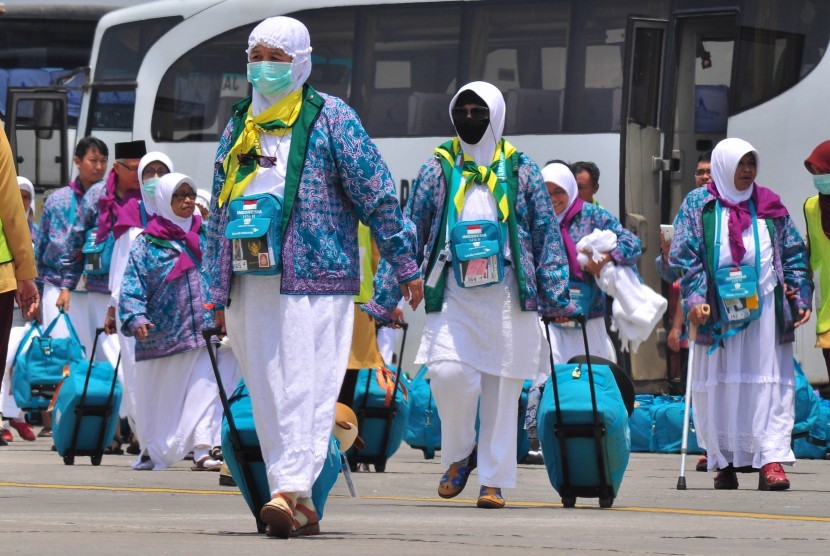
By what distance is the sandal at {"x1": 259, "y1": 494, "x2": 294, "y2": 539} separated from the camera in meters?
6.93

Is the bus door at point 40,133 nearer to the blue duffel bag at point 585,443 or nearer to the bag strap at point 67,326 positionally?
the bag strap at point 67,326

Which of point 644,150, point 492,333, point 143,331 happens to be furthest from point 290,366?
point 644,150

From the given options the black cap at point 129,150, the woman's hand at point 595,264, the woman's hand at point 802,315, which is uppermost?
the black cap at point 129,150

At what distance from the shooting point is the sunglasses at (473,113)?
9.54 metres

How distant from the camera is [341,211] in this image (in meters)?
7.45

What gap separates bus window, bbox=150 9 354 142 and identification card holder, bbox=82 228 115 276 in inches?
272

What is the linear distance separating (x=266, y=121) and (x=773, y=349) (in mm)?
4540

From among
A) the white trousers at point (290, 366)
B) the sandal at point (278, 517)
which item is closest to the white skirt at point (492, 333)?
the white trousers at point (290, 366)

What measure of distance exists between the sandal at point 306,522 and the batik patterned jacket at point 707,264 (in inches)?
167

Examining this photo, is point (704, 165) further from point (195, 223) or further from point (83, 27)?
point (83, 27)

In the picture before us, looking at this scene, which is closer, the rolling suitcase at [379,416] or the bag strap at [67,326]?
the rolling suitcase at [379,416]

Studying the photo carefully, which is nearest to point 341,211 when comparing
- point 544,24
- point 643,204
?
point 643,204

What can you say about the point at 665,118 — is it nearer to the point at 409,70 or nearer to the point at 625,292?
the point at 409,70

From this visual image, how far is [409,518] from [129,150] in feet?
21.1
